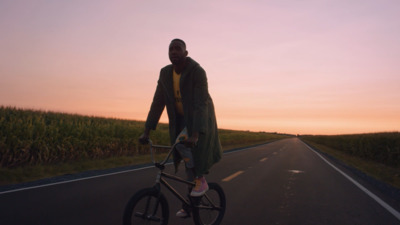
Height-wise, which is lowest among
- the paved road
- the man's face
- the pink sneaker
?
the paved road

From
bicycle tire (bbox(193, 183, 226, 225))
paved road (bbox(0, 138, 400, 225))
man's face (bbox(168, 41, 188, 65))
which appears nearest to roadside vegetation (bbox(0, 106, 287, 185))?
paved road (bbox(0, 138, 400, 225))

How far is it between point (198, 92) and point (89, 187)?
474cm

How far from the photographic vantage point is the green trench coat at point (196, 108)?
3.25 m

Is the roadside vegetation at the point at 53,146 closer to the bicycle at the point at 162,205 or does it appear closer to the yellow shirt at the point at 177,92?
the bicycle at the point at 162,205

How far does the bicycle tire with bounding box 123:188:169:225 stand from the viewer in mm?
2709

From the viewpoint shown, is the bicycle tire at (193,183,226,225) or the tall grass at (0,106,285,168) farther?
the tall grass at (0,106,285,168)

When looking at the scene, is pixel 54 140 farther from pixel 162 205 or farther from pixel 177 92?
pixel 162 205

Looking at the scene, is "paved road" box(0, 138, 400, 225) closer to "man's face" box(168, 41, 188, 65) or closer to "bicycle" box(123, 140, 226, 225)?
"bicycle" box(123, 140, 226, 225)

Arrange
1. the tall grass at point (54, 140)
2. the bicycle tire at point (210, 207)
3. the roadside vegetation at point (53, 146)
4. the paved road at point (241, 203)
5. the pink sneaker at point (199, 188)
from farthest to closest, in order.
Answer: the tall grass at point (54, 140), the roadside vegetation at point (53, 146), the paved road at point (241, 203), the bicycle tire at point (210, 207), the pink sneaker at point (199, 188)

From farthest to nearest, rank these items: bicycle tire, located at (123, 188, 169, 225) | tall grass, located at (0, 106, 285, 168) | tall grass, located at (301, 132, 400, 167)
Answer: tall grass, located at (301, 132, 400, 167), tall grass, located at (0, 106, 285, 168), bicycle tire, located at (123, 188, 169, 225)

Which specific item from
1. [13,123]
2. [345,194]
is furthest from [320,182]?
[13,123]

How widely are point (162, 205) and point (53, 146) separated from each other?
9951mm

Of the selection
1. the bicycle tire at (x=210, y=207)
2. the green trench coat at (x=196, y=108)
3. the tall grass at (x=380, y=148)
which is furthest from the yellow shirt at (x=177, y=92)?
the tall grass at (x=380, y=148)

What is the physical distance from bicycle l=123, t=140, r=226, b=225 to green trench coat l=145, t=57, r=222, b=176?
12.8 inches
